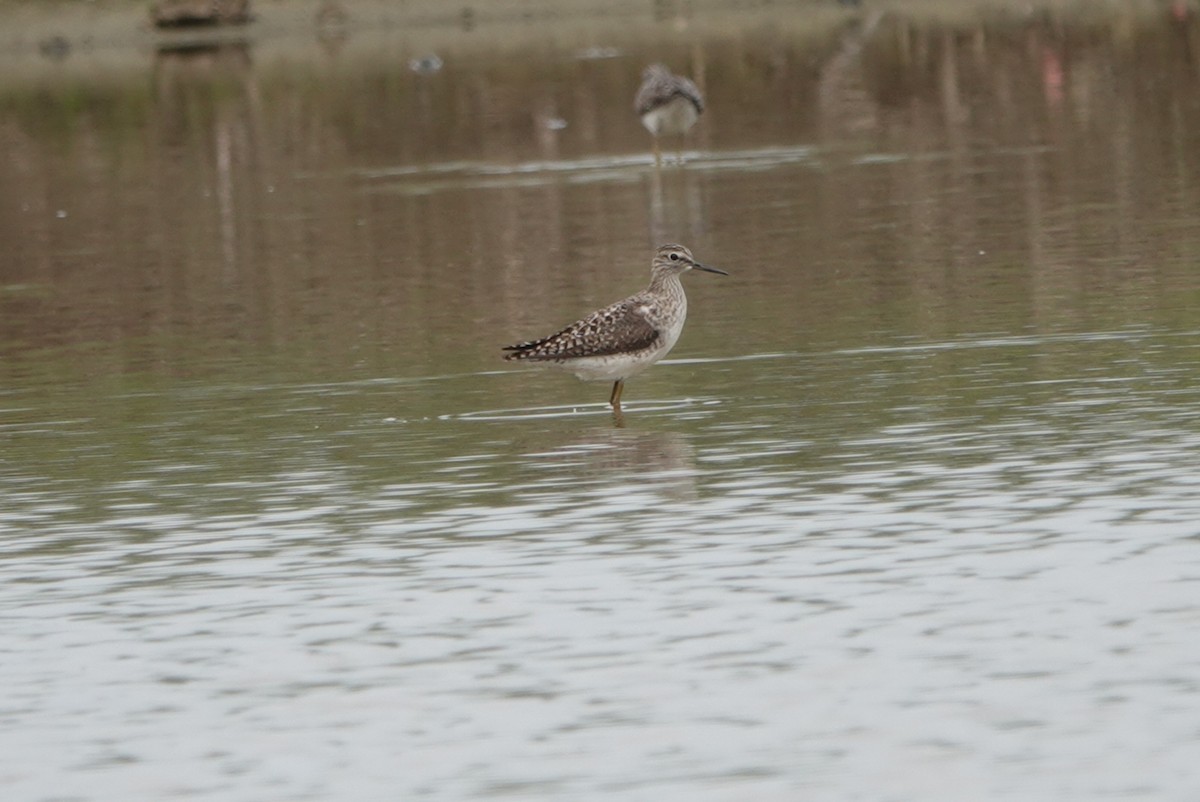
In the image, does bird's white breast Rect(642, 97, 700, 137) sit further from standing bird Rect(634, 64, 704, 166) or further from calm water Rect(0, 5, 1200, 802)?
calm water Rect(0, 5, 1200, 802)

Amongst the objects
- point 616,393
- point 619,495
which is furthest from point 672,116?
point 619,495

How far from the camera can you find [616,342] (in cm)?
1711

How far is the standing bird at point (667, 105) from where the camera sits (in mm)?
38188

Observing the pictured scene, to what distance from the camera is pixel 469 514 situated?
46.0ft

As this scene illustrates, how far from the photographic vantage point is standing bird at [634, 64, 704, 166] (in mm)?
38188

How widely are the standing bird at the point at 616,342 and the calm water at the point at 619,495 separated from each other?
0.37m

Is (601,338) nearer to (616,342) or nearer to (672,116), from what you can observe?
(616,342)

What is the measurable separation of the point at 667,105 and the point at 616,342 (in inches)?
850

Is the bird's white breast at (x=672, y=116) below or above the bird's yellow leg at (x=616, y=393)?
above

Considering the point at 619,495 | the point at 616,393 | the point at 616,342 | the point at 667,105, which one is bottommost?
the point at 619,495

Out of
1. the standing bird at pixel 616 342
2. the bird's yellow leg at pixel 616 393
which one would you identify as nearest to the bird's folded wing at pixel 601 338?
the standing bird at pixel 616 342

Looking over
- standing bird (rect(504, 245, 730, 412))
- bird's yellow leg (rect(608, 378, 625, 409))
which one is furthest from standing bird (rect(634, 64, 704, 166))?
standing bird (rect(504, 245, 730, 412))

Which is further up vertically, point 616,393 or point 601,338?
point 601,338

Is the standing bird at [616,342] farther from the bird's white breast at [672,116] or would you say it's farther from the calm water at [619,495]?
the bird's white breast at [672,116]
